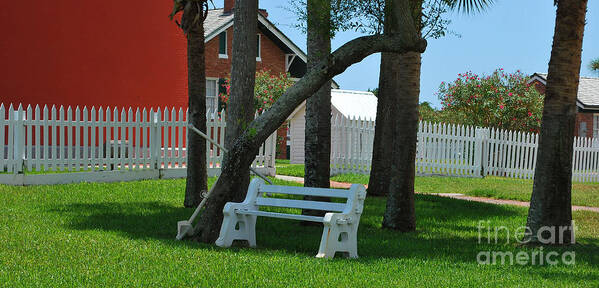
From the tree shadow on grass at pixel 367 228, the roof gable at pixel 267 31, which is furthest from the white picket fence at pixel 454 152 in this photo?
the roof gable at pixel 267 31

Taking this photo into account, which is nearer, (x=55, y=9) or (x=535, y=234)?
(x=535, y=234)

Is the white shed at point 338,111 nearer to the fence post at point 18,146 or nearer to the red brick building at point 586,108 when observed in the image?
the red brick building at point 586,108

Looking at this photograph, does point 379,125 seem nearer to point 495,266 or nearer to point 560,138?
point 560,138

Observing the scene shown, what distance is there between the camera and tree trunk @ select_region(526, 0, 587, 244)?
29.5 feet

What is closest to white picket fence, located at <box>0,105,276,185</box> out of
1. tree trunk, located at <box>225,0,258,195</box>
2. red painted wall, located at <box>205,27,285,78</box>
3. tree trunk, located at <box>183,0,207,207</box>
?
tree trunk, located at <box>183,0,207,207</box>

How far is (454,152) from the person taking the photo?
75.3 feet

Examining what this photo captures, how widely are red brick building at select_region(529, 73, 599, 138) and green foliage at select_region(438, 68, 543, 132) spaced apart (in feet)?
13.1

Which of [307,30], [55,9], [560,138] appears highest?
[55,9]

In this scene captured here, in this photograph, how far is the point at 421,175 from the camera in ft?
72.9

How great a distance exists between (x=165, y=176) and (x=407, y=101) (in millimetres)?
7809

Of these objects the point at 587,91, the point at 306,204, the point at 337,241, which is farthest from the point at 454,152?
the point at 337,241

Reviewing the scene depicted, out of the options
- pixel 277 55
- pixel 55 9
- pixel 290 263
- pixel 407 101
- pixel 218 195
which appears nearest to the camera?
pixel 290 263

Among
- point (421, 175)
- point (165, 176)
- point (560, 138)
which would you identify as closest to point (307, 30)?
point (560, 138)

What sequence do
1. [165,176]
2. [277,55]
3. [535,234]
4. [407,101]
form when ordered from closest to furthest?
1. [535,234]
2. [407,101]
3. [165,176]
4. [277,55]
